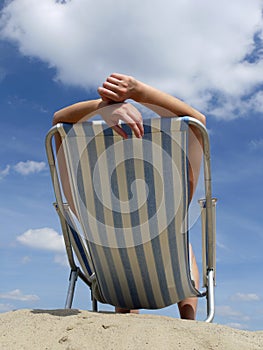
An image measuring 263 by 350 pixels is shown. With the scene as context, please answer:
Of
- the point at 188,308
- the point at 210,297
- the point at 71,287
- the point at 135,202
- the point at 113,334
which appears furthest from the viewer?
the point at 188,308

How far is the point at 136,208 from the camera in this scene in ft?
9.37

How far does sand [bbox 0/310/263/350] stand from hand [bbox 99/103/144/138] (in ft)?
3.35

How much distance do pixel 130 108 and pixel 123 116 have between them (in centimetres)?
7

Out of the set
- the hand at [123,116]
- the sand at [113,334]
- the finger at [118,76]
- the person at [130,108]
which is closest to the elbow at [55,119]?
the person at [130,108]

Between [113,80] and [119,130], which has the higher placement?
[113,80]

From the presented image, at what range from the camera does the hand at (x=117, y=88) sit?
8.50ft

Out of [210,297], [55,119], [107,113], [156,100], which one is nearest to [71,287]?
[210,297]

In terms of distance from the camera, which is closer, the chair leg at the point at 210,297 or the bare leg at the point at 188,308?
the chair leg at the point at 210,297

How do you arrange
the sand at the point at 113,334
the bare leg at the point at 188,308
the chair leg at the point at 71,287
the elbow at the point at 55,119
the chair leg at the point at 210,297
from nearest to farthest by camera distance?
the sand at the point at 113,334 → the elbow at the point at 55,119 → the chair leg at the point at 210,297 → the chair leg at the point at 71,287 → the bare leg at the point at 188,308

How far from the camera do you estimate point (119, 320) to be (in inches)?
92.5

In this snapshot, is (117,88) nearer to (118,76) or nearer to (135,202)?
(118,76)

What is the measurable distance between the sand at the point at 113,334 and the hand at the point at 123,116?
1022 millimetres

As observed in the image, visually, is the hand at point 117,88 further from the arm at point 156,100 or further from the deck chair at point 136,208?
the deck chair at point 136,208

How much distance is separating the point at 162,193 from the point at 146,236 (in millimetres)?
306
